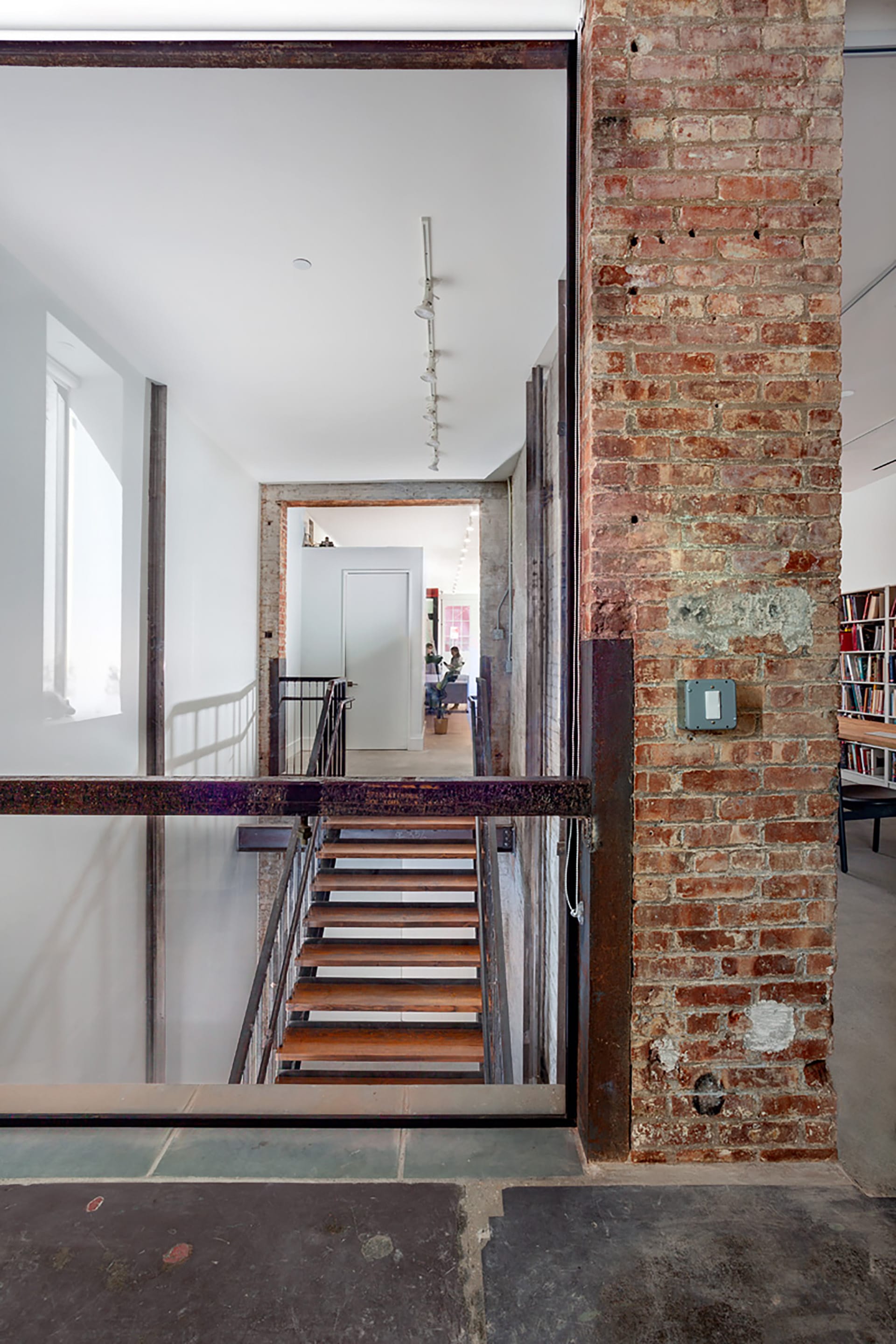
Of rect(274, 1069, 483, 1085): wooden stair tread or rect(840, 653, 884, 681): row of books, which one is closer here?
rect(274, 1069, 483, 1085): wooden stair tread

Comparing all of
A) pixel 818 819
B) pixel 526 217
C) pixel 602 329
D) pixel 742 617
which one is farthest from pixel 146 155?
pixel 818 819

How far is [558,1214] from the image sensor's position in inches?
53.2

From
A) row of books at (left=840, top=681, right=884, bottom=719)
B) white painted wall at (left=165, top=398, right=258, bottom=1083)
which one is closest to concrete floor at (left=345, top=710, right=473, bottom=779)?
white painted wall at (left=165, top=398, right=258, bottom=1083)

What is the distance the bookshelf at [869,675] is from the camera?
6.14m

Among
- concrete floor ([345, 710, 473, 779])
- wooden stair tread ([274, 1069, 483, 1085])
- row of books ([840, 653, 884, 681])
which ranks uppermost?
row of books ([840, 653, 884, 681])

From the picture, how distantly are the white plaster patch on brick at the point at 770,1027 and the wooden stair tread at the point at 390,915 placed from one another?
9.43 ft

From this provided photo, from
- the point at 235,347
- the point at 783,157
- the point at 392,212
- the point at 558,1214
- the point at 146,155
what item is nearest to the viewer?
the point at 558,1214

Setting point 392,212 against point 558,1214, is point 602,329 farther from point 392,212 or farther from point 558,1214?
point 558,1214

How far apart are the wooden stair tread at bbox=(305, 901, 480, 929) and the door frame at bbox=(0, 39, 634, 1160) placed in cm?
282

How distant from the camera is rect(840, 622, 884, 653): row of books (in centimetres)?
636

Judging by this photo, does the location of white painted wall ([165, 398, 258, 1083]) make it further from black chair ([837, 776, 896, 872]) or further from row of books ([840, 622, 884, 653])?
row of books ([840, 622, 884, 653])

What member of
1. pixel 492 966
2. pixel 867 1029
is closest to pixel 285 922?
A: pixel 492 966

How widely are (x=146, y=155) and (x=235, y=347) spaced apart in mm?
1550

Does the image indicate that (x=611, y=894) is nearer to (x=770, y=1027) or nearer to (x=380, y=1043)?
(x=770, y=1027)
